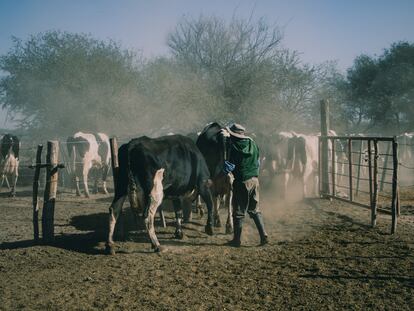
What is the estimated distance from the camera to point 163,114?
22.3m

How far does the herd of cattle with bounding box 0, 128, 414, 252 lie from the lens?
686cm

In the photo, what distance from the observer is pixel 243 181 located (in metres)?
7.11

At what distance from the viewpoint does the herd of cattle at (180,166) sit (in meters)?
6.86

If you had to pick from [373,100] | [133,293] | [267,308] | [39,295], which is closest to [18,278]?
[39,295]

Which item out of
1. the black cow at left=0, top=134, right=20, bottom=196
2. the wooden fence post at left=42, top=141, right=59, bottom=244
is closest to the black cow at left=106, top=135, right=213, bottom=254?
the wooden fence post at left=42, top=141, right=59, bottom=244

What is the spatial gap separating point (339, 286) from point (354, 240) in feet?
7.66

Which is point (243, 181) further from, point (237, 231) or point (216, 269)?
point (216, 269)

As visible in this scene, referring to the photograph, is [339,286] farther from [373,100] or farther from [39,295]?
[373,100]

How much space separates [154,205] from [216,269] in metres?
1.65

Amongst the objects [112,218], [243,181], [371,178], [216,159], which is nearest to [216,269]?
[243,181]

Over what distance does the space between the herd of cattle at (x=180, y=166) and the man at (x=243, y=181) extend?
1.79ft

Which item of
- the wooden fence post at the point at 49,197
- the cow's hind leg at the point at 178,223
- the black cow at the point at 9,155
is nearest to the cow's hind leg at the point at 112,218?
the wooden fence post at the point at 49,197

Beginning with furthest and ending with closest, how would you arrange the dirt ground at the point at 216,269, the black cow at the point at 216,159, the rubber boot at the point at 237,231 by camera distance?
the black cow at the point at 216,159 < the rubber boot at the point at 237,231 < the dirt ground at the point at 216,269

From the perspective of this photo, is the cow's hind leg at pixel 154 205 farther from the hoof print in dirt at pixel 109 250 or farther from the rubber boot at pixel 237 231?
the rubber boot at pixel 237 231
